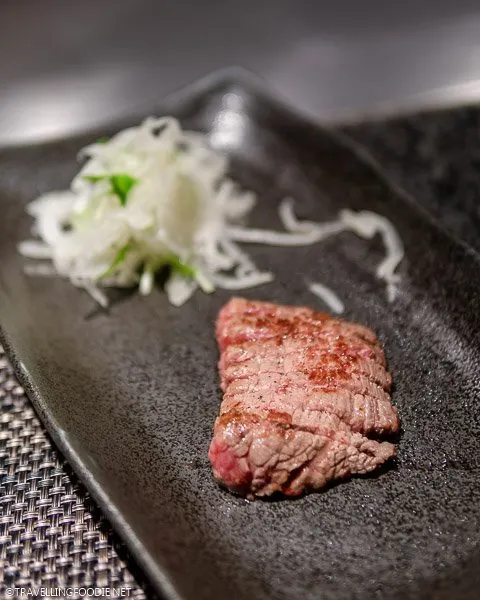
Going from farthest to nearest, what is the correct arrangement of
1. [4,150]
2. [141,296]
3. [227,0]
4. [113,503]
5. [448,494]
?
[227,0]
[4,150]
[141,296]
[448,494]
[113,503]

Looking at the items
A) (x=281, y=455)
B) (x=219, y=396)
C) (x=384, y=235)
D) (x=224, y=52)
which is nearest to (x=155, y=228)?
(x=219, y=396)

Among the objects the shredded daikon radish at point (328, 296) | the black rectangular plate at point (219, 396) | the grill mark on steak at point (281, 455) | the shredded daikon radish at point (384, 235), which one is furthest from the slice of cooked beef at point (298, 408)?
the shredded daikon radish at point (384, 235)

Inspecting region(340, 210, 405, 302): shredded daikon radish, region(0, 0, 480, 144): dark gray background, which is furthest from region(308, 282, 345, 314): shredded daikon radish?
region(0, 0, 480, 144): dark gray background

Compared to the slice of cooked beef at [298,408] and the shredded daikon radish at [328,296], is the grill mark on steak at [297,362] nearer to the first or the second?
the slice of cooked beef at [298,408]

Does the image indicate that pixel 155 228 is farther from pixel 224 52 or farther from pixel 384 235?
pixel 224 52

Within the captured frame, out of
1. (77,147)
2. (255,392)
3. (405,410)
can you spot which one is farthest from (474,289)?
(77,147)

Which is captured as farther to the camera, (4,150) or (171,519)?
(4,150)

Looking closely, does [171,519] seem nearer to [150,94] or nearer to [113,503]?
[113,503]
